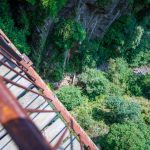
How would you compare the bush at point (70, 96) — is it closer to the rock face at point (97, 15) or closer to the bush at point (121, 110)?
the bush at point (121, 110)

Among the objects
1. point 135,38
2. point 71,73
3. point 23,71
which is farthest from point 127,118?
point 23,71

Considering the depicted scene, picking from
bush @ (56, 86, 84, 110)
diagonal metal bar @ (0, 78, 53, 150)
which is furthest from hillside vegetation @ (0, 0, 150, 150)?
diagonal metal bar @ (0, 78, 53, 150)

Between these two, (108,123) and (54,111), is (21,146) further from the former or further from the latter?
(108,123)

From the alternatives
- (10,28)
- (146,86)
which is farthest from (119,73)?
(10,28)

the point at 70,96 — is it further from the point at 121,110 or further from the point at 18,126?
the point at 18,126

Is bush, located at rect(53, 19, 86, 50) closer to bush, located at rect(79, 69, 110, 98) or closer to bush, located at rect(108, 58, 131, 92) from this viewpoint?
bush, located at rect(79, 69, 110, 98)
